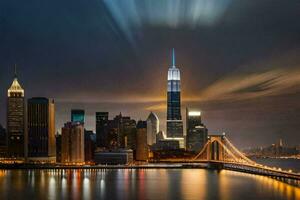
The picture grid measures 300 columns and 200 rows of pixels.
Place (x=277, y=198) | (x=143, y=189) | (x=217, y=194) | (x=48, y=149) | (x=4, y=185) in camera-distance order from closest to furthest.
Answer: (x=277, y=198)
(x=217, y=194)
(x=143, y=189)
(x=4, y=185)
(x=48, y=149)

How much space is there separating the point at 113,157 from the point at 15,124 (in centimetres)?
2637

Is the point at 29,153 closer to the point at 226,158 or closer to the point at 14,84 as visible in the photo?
the point at 14,84

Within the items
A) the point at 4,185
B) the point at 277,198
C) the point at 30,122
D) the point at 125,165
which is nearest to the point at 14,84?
the point at 30,122

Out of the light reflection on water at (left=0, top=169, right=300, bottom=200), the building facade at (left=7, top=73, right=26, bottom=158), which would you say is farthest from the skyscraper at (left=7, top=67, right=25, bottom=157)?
the light reflection on water at (left=0, top=169, right=300, bottom=200)

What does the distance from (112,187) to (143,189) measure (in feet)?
11.2

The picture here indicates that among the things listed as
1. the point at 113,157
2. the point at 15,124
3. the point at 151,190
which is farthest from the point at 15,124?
the point at 151,190

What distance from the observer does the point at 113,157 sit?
363 ft

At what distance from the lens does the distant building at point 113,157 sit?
11000cm

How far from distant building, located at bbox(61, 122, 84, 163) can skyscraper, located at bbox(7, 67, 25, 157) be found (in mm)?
12549

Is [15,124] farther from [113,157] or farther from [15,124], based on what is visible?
[113,157]

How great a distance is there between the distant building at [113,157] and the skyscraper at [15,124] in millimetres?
20513

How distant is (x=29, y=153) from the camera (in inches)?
5002

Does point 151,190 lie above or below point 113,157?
below

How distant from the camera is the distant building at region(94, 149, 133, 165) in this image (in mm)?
110000
